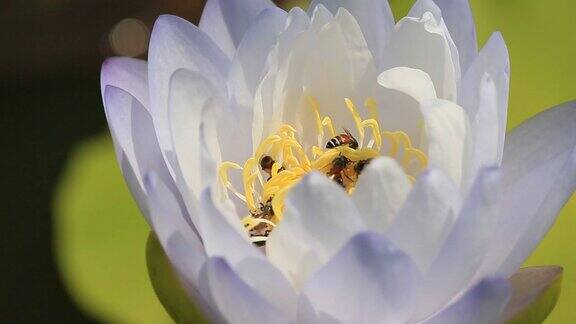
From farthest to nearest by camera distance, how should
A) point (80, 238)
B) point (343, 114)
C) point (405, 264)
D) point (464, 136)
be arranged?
point (80, 238) < point (343, 114) < point (464, 136) < point (405, 264)

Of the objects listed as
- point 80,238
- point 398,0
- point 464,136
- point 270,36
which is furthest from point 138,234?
point 464,136

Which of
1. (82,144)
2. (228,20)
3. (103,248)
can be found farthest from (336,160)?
(82,144)

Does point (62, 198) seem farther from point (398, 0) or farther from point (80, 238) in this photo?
point (398, 0)

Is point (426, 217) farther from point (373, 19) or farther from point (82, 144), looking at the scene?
point (82, 144)

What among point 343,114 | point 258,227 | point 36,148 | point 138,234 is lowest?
point 36,148

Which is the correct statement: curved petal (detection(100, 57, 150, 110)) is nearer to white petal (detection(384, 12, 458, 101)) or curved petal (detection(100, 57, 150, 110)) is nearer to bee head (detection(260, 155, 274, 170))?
bee head (detection(260, 155, 274, 170))

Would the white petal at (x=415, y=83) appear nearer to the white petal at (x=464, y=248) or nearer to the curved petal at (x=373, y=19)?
the curved petal at (x=373, y=19)

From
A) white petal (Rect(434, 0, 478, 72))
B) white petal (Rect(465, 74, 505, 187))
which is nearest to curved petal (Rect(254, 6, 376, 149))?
white petal (Rect(434, 0, 478, 72))
